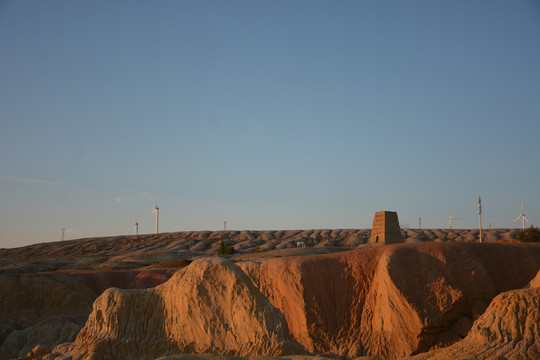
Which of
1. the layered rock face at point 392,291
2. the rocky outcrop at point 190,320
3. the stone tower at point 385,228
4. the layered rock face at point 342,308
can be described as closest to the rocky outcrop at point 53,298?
the layered rock face at point 342,308

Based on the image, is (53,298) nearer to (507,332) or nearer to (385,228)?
(507,332)

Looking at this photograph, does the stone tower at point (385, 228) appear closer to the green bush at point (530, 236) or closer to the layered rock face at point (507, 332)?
the green bush at point (530, 236)

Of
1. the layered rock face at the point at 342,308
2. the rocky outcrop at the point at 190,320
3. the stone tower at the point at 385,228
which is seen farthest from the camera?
the stone tower at the point at 385,228

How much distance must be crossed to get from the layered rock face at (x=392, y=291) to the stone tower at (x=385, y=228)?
31.0 meters

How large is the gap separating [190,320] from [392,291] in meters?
10.9

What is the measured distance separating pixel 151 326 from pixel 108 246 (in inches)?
3913

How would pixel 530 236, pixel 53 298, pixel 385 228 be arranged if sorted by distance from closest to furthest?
1. pixel 53 298
2. pixel 385 228
3. pixel 530 236

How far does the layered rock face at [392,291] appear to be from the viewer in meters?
24.1

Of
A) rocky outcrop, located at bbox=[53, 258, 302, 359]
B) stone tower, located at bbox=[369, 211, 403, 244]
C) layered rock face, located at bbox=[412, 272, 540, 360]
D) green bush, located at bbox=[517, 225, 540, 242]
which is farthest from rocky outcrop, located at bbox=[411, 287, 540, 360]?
green bush, located at bbox=[517, 225, 540, 242]

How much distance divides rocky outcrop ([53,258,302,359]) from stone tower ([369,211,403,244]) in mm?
41367

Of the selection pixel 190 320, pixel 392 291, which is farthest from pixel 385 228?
pixel 190 320

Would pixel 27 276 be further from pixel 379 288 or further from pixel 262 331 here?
pixel 262 331

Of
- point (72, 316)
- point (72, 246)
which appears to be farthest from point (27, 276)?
point (72, 246)

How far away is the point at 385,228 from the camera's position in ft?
187
